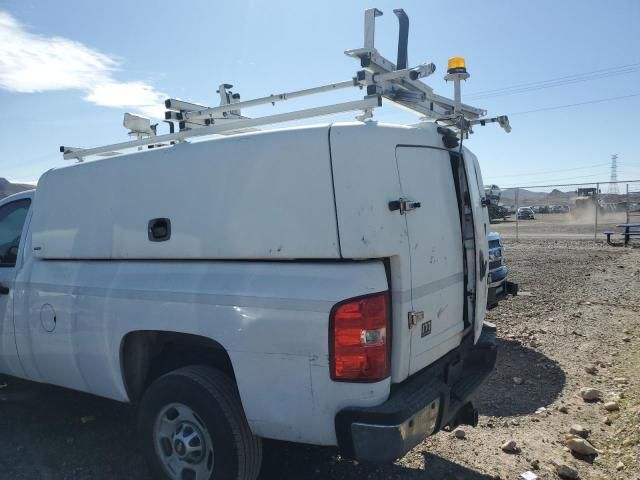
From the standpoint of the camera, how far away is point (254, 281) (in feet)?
8.57

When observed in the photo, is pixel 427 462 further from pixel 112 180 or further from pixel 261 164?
pixel 112 180

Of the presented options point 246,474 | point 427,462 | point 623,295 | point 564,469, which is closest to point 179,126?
point 246,474

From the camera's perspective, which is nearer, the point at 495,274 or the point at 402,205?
the point at 402,205

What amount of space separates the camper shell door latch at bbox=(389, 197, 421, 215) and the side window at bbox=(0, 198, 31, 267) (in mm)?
3113

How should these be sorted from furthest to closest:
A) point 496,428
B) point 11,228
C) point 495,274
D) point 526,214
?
point 526,214
point 495,274
point 11,228
point 496,428

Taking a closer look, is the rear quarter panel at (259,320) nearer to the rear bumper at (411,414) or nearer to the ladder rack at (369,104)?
the rear bumper at (411,414)

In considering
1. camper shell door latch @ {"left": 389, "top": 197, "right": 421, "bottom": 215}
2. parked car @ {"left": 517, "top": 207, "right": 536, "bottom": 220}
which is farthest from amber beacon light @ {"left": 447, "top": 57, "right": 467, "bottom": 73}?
parked car @ {"left": 517, "top": 207, "right": 536, "bottom": 220}

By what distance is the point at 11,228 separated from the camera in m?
4.20

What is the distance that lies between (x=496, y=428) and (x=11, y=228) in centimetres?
431

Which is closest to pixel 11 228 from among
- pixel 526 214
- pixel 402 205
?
pixel 402 205

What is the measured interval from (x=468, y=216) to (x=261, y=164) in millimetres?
1553

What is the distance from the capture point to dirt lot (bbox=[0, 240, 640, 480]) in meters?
3.38

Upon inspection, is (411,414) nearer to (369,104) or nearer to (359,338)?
(359,338)

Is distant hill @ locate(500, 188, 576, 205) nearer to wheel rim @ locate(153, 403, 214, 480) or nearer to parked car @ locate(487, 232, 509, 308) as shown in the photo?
parked car @ locate(487, 232, 509, 308)
